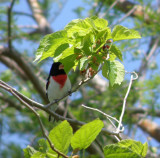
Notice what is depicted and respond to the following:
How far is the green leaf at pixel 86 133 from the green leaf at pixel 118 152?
0.27 ft

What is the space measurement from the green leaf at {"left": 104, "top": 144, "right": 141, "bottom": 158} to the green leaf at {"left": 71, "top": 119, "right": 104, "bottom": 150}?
83mm

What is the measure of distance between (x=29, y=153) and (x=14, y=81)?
4508 millimetres

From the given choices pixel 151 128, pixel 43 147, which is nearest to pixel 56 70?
pixel 43 147

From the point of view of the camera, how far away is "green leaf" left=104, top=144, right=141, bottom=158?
1335mm

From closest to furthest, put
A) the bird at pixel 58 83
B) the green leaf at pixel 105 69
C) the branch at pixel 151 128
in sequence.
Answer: the green leaf at pixel 105 69
the bird at pixel 58 83
the branch at pixel 151 128

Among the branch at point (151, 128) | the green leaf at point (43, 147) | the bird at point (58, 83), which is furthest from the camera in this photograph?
the branch at point (151, 128)

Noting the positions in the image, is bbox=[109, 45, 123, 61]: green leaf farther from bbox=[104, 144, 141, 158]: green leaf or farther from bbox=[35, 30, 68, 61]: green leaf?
bbox=[104, 144, 141, 158]: green leaf

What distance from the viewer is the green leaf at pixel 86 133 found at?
134 centimetres

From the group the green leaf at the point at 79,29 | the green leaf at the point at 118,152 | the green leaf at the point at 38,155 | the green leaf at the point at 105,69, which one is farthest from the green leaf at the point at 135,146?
the green leaf at the point at 79,29

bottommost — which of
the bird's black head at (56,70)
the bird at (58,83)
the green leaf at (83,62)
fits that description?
the bird at (58,83)

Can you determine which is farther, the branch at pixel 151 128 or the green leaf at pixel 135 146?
the branch at pixel 151 128

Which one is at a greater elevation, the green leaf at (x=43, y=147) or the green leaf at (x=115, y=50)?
the green leaf at (x=115, y=50)

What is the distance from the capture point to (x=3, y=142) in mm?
6551

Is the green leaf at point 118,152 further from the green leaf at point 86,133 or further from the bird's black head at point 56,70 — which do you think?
the bird's black head at point 56,70
